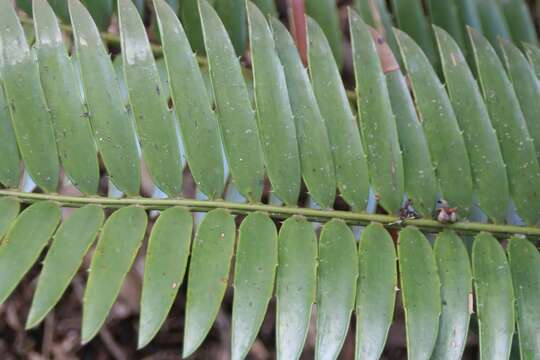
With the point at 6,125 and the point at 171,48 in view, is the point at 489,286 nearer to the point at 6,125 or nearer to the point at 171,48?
the point at 171,48

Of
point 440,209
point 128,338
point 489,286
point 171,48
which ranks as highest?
point 171,48

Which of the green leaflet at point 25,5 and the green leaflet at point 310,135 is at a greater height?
the green leaflet at point 25,5

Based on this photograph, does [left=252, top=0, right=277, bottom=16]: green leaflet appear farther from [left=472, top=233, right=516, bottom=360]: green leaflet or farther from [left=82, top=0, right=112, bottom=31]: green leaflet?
[left=472, top=233, right=516, bottom=360]: green leaflet

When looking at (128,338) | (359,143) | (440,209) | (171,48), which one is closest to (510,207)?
(440,209)

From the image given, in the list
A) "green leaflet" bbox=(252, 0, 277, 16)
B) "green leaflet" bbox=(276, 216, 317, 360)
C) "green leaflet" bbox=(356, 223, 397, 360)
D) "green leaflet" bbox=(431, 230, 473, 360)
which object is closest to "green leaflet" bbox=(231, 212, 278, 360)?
"green leaflet" bbox=(276, 216, 317, 360)

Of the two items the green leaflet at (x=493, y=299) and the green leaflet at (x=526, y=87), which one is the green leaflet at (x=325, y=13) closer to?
the green leaflet at (x=526, y=87)

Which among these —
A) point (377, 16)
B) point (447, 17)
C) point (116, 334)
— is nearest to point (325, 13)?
point (377, 16)

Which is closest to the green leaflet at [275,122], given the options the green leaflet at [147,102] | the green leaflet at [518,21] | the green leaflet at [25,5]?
the green leaflet at [147,102]
